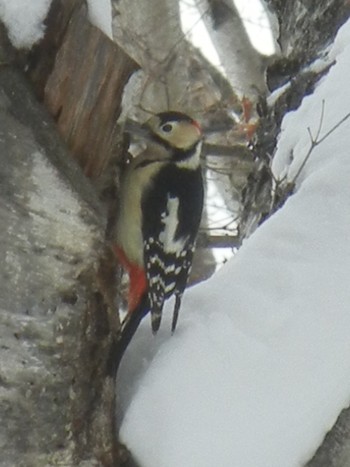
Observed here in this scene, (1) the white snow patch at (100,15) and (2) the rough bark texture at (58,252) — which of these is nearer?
(2) the rough bark texture at (58,252)

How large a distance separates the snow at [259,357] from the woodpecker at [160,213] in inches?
5.5

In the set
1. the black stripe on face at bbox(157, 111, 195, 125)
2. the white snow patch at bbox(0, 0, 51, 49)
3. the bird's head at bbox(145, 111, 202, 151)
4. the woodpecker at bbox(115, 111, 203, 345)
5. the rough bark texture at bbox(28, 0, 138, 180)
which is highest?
the white snow patch at bbox(0, 0, 51, 49)

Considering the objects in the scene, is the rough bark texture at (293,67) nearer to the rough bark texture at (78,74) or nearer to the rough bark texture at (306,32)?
the rough bark texture at (306,32)

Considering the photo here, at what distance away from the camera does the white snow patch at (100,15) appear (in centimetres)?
250

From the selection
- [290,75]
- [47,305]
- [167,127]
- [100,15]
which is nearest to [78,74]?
[100,15]

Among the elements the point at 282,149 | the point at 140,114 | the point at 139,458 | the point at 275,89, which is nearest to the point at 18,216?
the point at 139,458

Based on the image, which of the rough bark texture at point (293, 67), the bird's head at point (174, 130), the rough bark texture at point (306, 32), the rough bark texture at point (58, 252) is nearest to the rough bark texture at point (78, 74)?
the rough bark texture at point (58, 252)

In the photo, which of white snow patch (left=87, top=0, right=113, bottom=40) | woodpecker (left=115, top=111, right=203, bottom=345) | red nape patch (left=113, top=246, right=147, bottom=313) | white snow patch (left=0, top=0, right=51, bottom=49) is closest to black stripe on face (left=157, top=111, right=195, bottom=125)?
woodpecker (left=115, top=111, right=203, bottom=345)

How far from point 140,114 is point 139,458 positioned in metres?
3.75

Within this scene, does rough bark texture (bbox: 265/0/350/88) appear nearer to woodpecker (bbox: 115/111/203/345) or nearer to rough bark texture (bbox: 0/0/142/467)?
woodpecker (bbox: 115/111/203/345)

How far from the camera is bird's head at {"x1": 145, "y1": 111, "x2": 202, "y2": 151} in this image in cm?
309

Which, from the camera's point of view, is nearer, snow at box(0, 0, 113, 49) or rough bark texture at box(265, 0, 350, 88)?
snow at box(0, 0, 113, 49)

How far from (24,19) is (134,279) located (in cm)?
81

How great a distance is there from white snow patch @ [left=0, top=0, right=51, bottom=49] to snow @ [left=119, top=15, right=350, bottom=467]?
0.67 m
